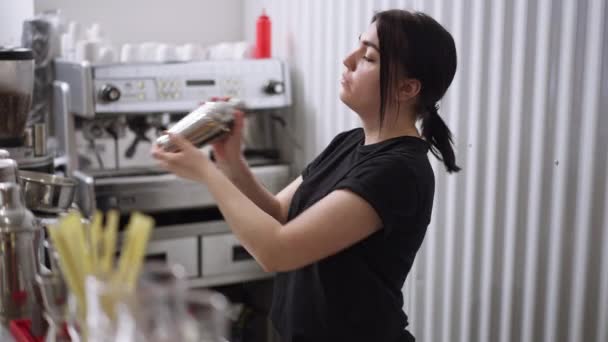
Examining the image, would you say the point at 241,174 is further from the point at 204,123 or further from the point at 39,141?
the point at 39,141

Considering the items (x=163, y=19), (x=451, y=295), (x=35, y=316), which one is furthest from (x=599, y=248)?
(x=163, y=19)

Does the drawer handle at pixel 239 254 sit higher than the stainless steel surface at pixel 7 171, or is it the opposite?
the stainless steel surface at pixel 7 171

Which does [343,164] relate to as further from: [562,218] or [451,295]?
[451,295]

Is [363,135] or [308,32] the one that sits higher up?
[308,32]

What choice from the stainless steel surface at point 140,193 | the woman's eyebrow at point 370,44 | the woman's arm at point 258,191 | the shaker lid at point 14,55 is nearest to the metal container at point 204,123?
the woman's arm at point 258,191

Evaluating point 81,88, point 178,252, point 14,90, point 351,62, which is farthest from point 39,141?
point 351,62

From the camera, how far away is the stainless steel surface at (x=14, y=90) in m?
2.00

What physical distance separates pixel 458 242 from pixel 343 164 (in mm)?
719

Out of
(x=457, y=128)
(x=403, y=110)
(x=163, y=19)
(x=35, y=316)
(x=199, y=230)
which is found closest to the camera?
(x=35, y=316)

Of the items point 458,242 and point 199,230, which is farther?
point 199,230

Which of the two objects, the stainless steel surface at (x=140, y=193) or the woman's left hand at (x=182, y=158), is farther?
the stainless steel surface at (x=140, y=193)

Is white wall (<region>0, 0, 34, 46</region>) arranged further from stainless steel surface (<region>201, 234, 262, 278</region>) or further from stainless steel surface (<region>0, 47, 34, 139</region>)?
stainless steel surface (<region>201, 234, 262, 278</region>)

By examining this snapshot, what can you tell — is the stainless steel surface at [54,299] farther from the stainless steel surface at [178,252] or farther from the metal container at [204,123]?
the stainless steel surface at [178,252]

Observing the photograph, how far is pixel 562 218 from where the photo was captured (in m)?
1.89
